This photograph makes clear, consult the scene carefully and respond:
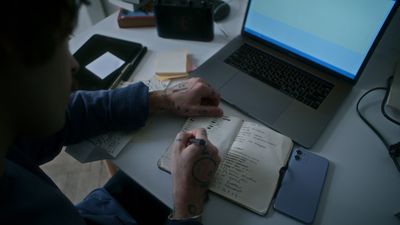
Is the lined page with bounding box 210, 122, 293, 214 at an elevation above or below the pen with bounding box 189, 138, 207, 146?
below

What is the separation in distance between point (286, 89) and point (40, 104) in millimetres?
637

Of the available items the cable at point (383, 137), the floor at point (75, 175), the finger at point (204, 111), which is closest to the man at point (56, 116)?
the finger at point (204, 111)

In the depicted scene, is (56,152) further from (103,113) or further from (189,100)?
(189,100)

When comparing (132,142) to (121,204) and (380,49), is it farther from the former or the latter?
(380,49)

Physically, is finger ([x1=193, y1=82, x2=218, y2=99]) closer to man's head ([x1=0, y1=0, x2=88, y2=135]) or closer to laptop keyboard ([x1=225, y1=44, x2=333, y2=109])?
laptop keyboard ([x1=225, y1=44, x2=333, y2=109])

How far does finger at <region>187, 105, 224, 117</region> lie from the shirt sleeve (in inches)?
4.7

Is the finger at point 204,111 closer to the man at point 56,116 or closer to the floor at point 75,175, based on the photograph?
the man at point 56,116

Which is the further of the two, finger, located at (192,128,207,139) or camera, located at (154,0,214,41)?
camera, located at (154,0,214,41)

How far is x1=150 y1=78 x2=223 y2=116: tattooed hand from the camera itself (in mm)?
781

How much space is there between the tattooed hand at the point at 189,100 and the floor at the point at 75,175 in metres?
0.83

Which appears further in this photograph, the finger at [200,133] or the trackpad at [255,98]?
the trackpad at [255,98]

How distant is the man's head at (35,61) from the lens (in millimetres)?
344

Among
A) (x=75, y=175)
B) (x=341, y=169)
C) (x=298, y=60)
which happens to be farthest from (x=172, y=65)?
(x=75, y=175)

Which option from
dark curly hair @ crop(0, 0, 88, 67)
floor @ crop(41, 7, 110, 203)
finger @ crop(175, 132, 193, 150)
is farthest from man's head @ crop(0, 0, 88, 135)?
floor @ crop(41, 7, 110, 203)
